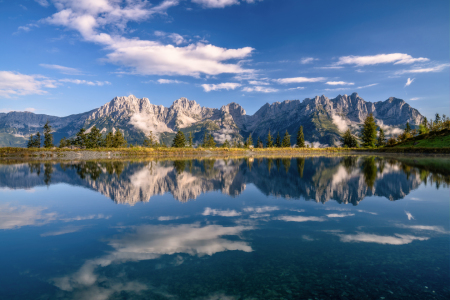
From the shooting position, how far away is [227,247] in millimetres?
10328

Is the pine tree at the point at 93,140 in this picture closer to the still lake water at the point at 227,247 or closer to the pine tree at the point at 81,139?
the pine tree at the point at 81,139

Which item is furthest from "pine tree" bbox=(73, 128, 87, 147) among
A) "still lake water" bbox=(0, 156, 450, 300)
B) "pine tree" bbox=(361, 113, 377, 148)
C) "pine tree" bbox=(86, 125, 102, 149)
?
"pine tree" bbox=(361, 113, 377, 148)

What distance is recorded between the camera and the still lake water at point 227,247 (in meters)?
7.30

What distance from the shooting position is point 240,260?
9.06 metres

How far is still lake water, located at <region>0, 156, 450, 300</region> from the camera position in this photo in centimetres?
730

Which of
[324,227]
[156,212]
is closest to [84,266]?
[156,212]

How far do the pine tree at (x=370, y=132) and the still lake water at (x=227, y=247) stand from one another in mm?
132572

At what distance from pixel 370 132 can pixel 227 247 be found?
→ 151 m

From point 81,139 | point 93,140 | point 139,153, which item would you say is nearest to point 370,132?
point 139,153

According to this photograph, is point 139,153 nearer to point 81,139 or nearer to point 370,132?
point 81,139

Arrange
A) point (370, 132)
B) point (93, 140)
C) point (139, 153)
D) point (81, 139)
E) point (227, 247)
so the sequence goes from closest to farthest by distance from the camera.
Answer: point (227, 247)
point (139, 153)
point (93, 140)
point (81, 139)
point (370, 132)

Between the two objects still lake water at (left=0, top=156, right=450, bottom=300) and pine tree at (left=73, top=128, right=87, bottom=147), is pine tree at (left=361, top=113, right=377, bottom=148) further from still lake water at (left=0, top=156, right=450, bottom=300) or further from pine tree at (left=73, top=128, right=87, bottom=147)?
pine tree at (left=73, top=128, right=87, bottom=147)

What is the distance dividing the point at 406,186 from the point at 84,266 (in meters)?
27.8

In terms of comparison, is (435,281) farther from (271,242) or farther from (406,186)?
(406,186)
